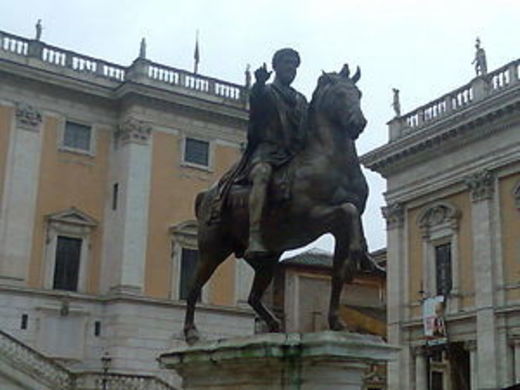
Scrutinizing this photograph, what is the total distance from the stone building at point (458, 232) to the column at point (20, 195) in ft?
48.8

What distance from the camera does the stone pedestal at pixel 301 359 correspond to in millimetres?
6930

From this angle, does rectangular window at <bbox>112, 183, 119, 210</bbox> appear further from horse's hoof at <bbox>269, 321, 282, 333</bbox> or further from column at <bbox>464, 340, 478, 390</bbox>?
horse's hoof at <bbox>269, 321, 282, 333</bbox>

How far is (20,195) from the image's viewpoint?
33688 mm

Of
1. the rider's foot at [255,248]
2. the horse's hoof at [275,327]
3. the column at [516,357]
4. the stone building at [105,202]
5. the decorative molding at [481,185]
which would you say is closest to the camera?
the rider's foot at [255,248]

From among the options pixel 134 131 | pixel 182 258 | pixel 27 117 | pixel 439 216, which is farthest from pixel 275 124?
pixel 439 216

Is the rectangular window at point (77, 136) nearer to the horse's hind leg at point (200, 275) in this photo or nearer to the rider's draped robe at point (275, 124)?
the horse's hind leg at point (200, 275)

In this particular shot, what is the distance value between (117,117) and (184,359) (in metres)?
29.7

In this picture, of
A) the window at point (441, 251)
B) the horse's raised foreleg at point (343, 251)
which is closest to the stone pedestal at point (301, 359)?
the horse's raised foreleg at point (343, 251)

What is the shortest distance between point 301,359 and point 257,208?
4.75 feet

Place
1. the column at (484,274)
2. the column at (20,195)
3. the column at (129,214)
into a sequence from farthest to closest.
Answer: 1. the column at (129,214)
2. the column at (20,195)
3. the column at (484,274)

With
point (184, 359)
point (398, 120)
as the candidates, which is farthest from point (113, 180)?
point (184, 359)

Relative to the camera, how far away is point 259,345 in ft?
23.2

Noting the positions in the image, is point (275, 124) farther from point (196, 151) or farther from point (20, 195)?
point (196, 151)

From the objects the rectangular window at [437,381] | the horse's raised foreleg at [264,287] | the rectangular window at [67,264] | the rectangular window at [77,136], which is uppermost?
the rectangular window at [77,136]
